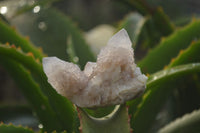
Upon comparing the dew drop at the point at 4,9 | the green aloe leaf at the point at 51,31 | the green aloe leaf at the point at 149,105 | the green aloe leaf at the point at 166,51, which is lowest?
the green aloe leaf at the point at 149,105

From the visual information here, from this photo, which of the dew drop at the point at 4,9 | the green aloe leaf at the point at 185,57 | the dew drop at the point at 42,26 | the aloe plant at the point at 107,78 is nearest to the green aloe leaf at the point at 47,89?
the aloe plant at the point at 107,78

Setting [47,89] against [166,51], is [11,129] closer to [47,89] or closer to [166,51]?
[47,89]

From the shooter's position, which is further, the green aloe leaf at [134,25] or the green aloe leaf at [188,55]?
the green aloe leaf at [134,25]

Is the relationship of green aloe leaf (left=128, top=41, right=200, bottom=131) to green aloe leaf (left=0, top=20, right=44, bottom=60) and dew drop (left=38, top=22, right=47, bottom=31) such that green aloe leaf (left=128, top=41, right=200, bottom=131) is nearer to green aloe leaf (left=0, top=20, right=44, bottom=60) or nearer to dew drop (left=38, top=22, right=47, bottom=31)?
green aloe leaf (left=0, top=20, right=44, bottom=60)

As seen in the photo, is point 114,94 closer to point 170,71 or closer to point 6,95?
point 170,71

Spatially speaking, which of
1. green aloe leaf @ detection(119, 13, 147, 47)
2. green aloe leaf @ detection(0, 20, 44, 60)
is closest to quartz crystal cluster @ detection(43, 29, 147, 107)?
green aloe leaf @ detection(0, 20, 44, 60)

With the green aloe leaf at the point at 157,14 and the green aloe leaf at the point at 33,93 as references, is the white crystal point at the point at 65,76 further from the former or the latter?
the green aloe leaf at the point at 157,14

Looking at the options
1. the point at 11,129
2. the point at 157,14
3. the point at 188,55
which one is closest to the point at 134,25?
the point at 157,14

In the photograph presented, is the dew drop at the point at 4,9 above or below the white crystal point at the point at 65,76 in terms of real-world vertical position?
above
